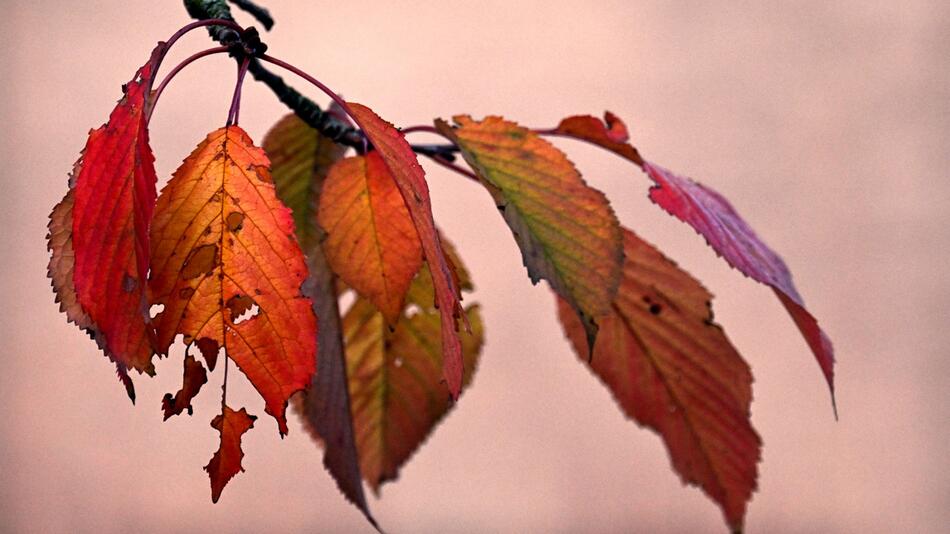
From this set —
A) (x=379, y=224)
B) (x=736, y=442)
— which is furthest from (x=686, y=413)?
(x=379, y=224)

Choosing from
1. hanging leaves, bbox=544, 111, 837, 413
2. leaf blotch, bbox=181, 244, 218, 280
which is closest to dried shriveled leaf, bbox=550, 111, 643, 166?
hanging leaves, bbox=544, 111, 837, 413

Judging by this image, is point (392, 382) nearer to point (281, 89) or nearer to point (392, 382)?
point (392, 382)

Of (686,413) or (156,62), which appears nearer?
(156,62)

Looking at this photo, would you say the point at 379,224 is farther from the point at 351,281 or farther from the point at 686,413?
the point at 686,413

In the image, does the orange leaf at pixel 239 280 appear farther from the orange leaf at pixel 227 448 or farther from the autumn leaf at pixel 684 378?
the autumn leaf at pixel 684 378

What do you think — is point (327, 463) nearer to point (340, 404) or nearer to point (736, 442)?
point (340, 404)

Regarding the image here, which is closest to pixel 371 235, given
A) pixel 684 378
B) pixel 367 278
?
pixel 367 278
